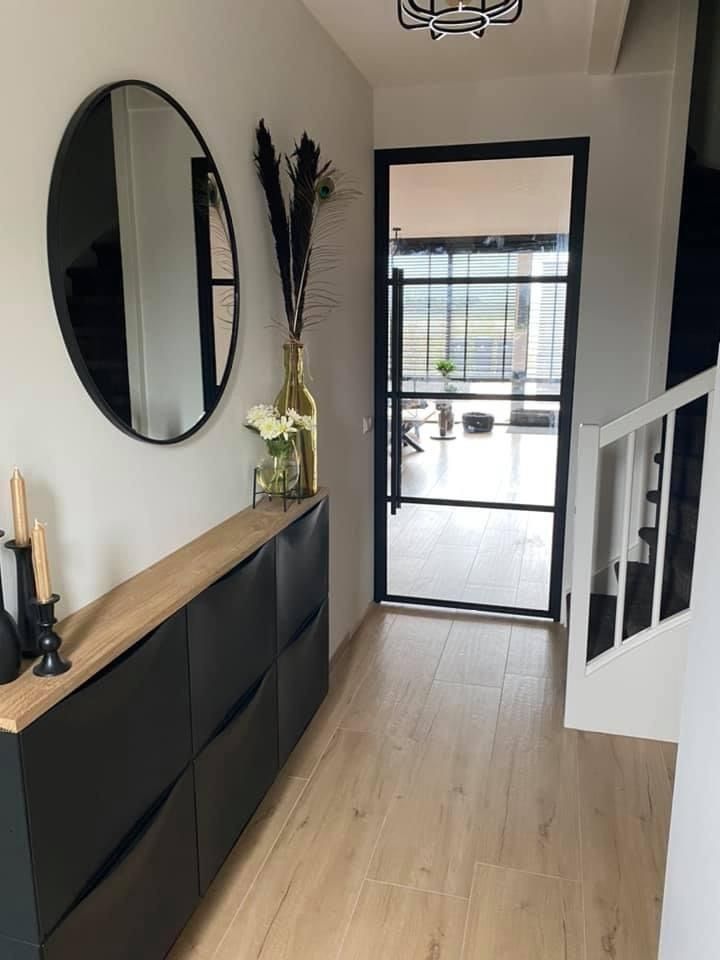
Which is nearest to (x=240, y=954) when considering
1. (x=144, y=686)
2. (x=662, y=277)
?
(x=144, y=686)

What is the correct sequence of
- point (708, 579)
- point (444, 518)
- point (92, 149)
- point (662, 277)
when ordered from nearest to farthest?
point (708, 579) → point (92, 149) → point (662, 277) → point (444, 518)

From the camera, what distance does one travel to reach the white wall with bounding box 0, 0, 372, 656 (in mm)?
1347

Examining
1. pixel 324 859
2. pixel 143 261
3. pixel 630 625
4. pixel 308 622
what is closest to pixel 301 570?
pixel 308 622

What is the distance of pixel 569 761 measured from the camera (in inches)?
104

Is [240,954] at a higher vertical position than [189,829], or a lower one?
lower

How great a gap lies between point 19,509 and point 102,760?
0.53 m

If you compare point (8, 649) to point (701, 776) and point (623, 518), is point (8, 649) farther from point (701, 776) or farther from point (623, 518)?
point (623, 518)

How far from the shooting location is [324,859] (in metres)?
2.15

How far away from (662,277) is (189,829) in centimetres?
307

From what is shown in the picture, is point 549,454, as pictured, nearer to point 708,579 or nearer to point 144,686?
point 708,579

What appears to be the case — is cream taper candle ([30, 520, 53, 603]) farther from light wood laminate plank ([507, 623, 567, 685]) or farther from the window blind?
the window blind

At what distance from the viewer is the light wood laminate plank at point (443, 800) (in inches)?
83.0

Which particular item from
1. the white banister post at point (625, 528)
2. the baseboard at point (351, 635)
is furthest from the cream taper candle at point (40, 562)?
the baseboard at point (351, 635)

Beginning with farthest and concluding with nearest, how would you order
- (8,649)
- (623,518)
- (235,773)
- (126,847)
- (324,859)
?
(623,518) → (324,859) → (235,773) → (126,847) → (8,649)
